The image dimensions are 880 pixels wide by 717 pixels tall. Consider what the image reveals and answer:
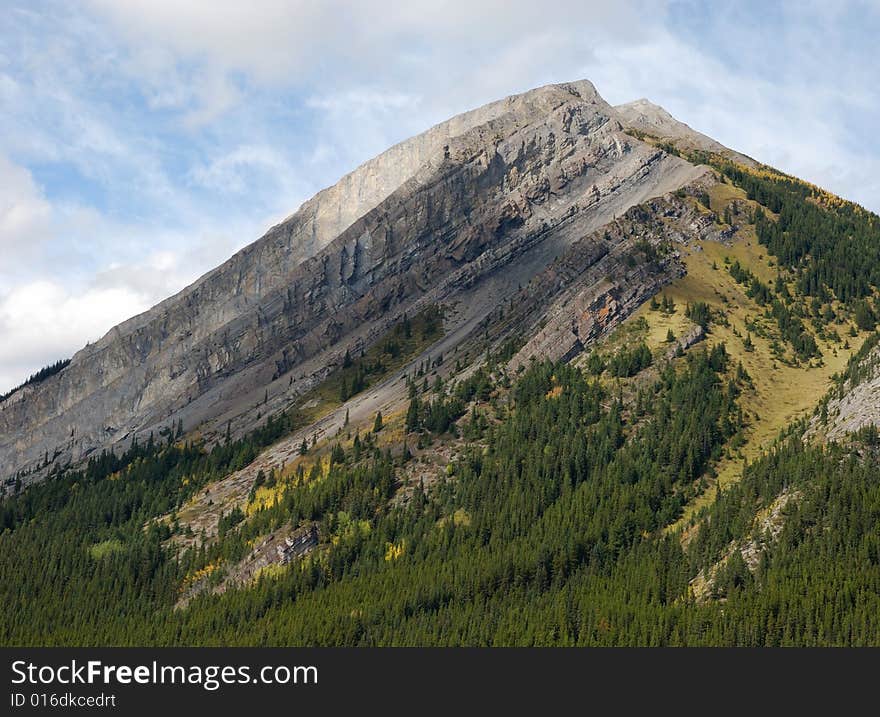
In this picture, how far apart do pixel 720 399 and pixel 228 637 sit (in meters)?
97.0

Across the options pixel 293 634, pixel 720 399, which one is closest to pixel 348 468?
pixel 293 634

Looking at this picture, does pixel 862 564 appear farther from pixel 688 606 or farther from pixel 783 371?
pixel 783 371

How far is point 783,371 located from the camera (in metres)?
196

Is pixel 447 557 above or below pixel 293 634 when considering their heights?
above

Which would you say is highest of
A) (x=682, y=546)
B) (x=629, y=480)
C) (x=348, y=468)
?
(x=348, y=468)

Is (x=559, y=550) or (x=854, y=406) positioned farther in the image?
(x=559, y=550)

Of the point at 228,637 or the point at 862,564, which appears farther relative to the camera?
the point at 228,637

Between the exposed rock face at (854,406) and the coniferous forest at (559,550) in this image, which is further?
the exposed rock face at (854,406)

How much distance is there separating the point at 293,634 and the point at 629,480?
62315mm

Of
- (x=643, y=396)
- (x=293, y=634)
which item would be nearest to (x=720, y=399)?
(x=643, y=396)

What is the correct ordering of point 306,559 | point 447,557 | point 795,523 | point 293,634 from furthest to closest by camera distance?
point 306,559 < point 447,557 < point 293,634 < point 795,523

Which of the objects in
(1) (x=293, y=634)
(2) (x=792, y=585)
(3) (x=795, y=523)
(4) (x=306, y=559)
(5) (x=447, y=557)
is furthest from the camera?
(4) (x=306, y=559)

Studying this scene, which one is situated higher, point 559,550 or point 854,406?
point 854,406

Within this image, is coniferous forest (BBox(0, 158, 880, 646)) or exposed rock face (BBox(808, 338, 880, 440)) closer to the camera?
coniferous forest (BBox(0, 158, 880, 646))
